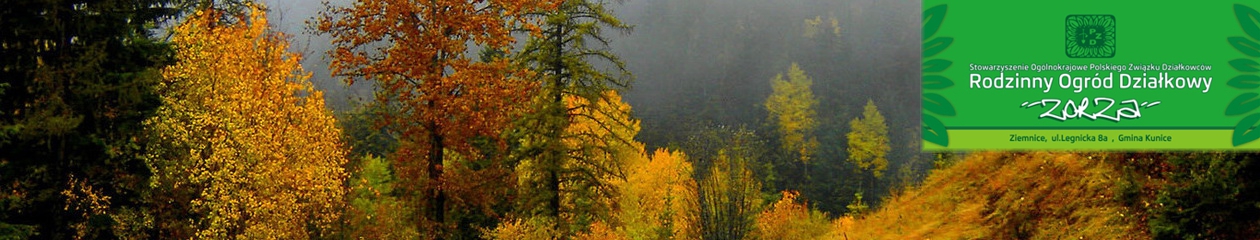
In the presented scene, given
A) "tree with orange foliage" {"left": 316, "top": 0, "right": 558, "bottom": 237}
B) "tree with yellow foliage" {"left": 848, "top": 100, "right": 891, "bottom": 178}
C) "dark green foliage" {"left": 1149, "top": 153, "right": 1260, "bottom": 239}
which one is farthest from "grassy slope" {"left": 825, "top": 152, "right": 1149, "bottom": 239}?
"tree with yellow foliage" {"left": 848, "top": 100, "right": 891, "bottom": 178}

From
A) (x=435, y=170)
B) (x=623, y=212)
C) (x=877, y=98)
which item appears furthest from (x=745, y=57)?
(x=435, y=170)

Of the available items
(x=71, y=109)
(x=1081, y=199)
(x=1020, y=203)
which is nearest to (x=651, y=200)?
(x=71, y=109)

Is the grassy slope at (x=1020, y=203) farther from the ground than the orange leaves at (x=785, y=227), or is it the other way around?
the orange leaves at (x=785, y=227)

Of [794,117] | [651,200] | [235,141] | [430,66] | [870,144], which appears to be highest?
[794,117]

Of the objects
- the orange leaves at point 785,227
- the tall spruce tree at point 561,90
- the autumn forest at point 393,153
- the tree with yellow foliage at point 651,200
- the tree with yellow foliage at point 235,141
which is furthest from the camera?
the tree with yellow foliage at point 651,200

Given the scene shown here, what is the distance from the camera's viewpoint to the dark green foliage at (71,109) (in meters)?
12.6

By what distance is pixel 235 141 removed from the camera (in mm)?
15320

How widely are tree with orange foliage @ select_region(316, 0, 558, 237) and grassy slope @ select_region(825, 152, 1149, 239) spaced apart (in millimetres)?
7360

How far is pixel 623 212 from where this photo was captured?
29.9 metres

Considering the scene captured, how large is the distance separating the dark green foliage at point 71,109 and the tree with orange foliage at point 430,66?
11.0 ft

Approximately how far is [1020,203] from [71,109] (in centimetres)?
1434

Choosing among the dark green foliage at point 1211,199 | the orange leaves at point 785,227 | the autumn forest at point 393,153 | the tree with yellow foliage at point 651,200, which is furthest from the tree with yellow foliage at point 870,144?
the dark green foliage at point 1211,199

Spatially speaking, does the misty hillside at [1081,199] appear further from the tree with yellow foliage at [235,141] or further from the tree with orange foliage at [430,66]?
the tree with yellow foliage at [235,141]

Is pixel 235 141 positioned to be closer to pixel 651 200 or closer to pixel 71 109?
pixel 71 109
